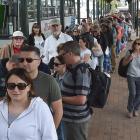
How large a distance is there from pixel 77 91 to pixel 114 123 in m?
3.65

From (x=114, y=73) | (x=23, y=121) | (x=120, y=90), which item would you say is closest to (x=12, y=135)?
(x=23, y=121)

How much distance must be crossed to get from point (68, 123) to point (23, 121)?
4.22 feet

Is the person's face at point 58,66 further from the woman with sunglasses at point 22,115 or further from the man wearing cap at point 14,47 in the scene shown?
the man wearing cap at point 14,47

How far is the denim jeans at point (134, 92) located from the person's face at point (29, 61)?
13.4 ft

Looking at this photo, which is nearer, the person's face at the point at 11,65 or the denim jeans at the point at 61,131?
the person's face at the point at 11,65

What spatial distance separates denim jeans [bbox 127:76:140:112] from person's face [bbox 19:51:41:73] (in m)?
4.09

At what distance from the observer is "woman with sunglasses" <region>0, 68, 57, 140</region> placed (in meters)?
3.18

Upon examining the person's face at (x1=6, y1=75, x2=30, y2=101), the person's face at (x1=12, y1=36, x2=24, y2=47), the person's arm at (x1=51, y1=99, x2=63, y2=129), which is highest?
the person's face at (x1=12, y1=36, x2=24, y2=47)

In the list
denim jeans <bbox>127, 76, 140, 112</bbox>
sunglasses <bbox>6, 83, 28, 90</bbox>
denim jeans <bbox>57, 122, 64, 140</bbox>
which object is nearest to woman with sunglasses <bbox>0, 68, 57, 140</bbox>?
sunglasses <bbox>6, 83, 28, 90</bbox>

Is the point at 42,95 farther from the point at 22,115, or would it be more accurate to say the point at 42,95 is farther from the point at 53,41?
the point at 53,41

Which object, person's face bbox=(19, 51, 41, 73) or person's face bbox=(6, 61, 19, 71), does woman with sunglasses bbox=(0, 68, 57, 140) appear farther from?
person's face bbox=(6, 61, 19, 71)

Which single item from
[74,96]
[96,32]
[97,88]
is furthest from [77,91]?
[96,32]

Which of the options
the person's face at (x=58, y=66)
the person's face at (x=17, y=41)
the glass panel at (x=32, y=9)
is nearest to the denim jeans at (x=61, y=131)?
the person's face at (x=58, y=66)

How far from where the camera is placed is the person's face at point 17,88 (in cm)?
329
